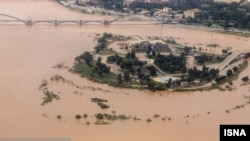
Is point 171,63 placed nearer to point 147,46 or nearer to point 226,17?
point 147,46

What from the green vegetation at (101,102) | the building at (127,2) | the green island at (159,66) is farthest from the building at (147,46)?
the building at (127,2)

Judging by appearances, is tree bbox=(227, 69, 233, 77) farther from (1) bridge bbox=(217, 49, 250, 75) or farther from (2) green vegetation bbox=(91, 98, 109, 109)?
(2) green vegetation bbox=(91, 98, 109, 109)

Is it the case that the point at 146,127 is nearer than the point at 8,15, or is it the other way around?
the point at 146,127

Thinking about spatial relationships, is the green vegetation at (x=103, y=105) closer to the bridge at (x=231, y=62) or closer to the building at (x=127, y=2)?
the bridge at (x=231, y=62)

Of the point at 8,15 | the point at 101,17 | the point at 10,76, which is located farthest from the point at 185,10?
the point at 10,76

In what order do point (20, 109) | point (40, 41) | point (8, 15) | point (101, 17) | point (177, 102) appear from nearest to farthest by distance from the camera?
point (20, 109), point (177, 102), point (40, 41), point (8, 15), point (101, 17)

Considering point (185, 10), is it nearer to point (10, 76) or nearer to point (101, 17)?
point (101, 17)

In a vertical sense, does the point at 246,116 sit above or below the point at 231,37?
below
